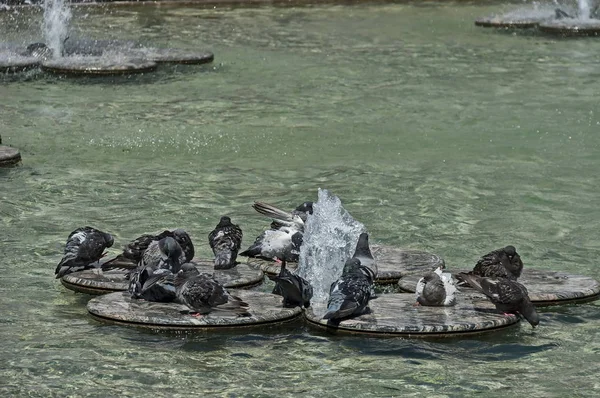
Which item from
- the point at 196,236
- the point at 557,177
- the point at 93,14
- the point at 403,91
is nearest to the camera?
the point at 196,236

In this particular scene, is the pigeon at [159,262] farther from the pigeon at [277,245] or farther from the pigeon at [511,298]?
the pigeon at [511,298]

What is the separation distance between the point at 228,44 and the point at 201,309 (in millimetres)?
14695

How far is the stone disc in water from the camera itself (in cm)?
2088

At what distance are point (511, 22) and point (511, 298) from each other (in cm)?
1690

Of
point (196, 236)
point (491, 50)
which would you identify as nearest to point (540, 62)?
point (491, 50)

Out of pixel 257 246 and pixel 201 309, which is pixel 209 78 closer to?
pixel 257 246

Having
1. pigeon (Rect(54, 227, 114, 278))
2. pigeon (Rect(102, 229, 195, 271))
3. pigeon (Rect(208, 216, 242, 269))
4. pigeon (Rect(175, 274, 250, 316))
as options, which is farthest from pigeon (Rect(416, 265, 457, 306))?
pigeon (Rect(54, 227, 114, 278))

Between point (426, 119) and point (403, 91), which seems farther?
point (403, 91)

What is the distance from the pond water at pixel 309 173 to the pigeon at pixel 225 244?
0.98 m

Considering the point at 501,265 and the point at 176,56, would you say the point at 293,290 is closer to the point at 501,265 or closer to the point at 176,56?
the point at 501,265

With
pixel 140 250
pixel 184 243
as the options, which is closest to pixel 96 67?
pixel 140 250

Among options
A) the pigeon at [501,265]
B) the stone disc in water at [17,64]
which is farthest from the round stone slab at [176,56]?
the pigeon at [501,265]

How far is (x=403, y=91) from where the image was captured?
64.9 ft

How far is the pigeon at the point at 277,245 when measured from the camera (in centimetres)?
1099
